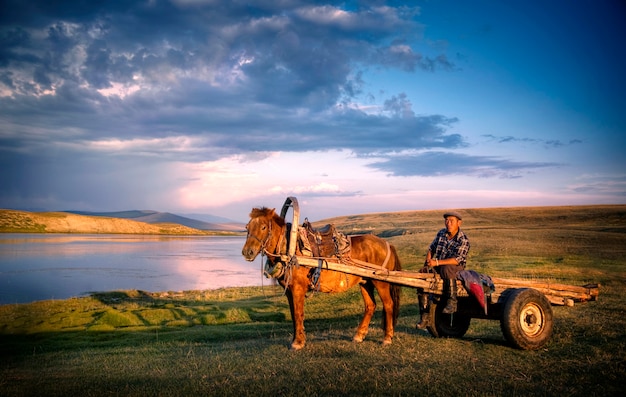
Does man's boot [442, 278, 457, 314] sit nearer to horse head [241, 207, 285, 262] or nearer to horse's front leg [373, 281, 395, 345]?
horse's front leg [373, 281, 395, 345]

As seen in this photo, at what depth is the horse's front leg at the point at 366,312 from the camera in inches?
379

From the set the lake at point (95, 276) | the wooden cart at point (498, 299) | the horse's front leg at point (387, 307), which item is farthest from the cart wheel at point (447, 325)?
the lake at point (95, 276)

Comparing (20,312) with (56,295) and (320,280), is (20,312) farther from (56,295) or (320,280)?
(320,280)

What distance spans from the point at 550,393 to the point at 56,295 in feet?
103

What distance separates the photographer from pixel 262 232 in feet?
29.1

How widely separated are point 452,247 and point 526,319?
1.95 m

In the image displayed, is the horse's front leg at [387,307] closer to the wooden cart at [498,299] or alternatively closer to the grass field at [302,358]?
the grass field at [302,358]

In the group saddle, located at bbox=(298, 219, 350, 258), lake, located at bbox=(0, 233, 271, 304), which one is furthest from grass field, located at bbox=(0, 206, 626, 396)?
lake, located at bbox=(0, 233, 271, 304)

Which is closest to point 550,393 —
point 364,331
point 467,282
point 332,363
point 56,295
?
point 467,282

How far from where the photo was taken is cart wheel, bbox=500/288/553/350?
26.1 feet

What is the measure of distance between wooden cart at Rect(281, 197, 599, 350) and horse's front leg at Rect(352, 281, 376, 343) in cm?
116

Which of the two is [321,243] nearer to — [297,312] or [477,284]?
[297,312]

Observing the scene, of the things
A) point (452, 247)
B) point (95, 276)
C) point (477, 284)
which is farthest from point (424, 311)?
point (95, 276)

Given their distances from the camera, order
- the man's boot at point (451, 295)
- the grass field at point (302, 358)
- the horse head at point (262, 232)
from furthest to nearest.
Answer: the horse head at point (262, 232), the man's boot at point (451, 295), the grass field at point (302, 358)
